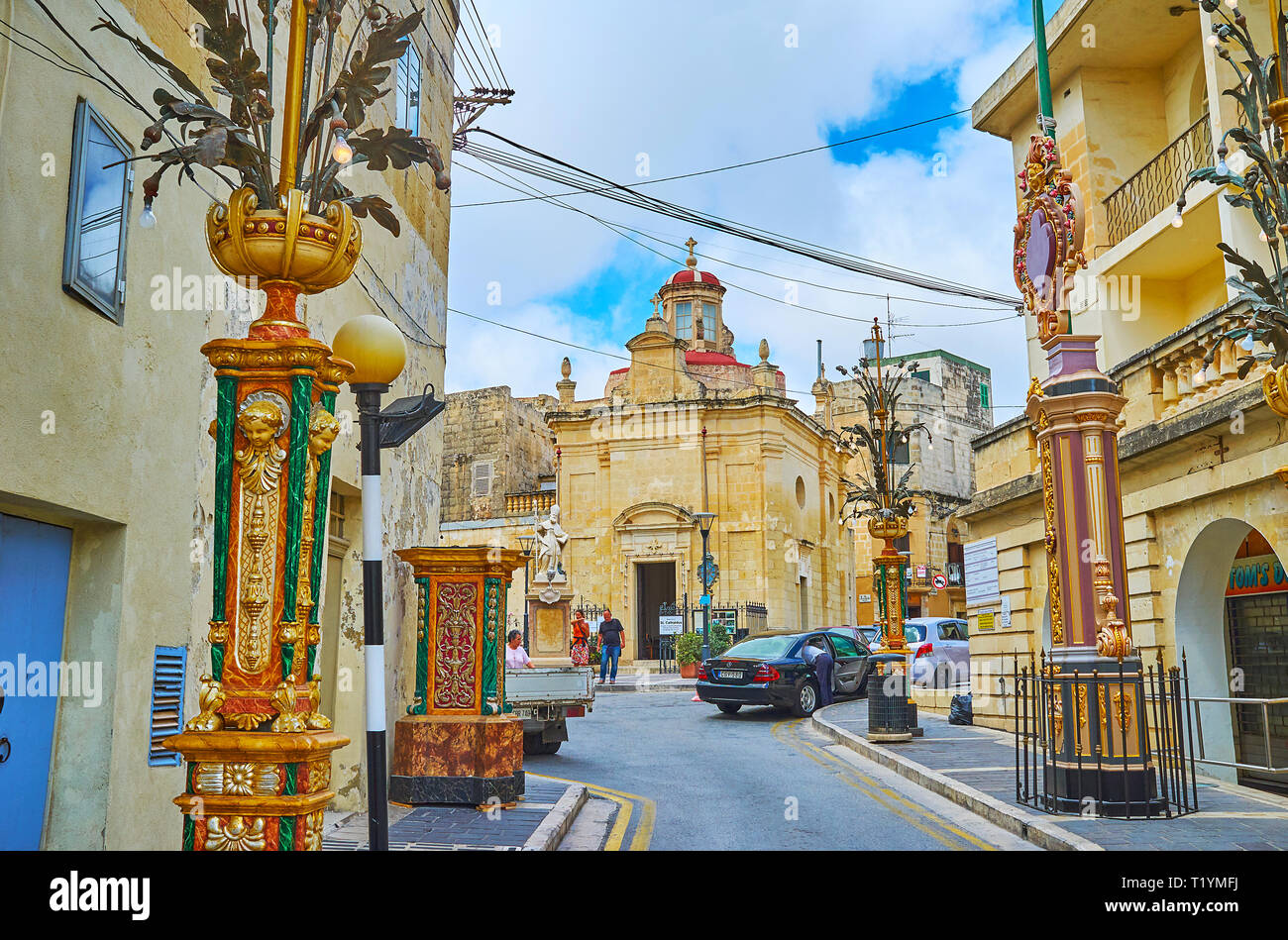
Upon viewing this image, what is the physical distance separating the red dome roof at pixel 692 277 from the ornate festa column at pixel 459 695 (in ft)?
115

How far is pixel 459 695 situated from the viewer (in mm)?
9594

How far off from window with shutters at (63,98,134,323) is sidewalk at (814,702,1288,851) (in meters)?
7.12

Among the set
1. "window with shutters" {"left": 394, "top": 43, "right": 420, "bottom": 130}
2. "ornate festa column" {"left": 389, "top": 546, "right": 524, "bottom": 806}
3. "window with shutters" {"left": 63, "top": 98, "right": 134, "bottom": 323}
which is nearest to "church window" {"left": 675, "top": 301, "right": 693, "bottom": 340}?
"window with shutters" {"left": 394, "top": 43, "right": 420, "bottom": 130}

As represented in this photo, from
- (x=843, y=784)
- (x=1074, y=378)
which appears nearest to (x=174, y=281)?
(x=1074, y=378)

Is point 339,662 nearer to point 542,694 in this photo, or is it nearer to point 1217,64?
point 542,694

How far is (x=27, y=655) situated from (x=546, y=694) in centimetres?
853

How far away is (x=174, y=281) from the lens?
6.47 meters

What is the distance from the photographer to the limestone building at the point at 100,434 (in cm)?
504

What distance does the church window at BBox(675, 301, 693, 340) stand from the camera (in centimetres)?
4359

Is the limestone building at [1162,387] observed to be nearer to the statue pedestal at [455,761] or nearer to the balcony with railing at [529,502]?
the statue pedestal at [455,761]

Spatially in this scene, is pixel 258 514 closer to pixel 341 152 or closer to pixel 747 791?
pixel 341 152

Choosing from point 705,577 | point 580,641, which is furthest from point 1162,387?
point 705,577

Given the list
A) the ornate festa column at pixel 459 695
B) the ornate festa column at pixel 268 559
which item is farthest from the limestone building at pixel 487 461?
the ornate festa column at pixel 268 559
